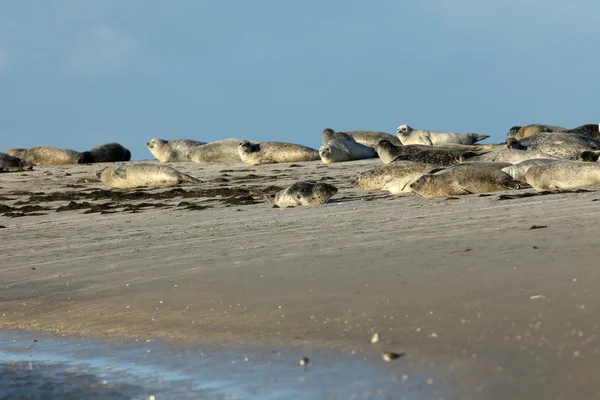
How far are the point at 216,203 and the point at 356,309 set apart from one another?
22.6 feet

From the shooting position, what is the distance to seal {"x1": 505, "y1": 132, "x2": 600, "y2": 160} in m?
16.0

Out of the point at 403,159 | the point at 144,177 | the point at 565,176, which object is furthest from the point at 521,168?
the point at 144,177

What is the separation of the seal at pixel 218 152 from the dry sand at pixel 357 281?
10287mm

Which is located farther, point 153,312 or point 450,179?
point 450,179

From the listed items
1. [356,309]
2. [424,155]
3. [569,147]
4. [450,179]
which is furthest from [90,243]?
[569,147]

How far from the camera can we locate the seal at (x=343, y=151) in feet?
60.3

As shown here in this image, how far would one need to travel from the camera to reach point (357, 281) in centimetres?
552

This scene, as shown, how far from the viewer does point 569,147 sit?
53.2 feet

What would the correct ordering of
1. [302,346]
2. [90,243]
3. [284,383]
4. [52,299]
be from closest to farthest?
[284,383] → [302,346] → [52,299] → [90,243]

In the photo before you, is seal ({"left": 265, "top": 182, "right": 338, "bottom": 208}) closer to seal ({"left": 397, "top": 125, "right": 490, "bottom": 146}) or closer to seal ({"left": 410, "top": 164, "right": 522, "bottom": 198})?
seal ({"left": 410, "top": 164, "right": 522, "bottom": 198})

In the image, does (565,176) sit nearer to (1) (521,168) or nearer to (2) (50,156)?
(1) (521,168)

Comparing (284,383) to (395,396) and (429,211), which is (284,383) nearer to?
(395,396)

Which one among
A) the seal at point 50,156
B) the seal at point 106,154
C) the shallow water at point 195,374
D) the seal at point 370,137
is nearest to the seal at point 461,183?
the shallow water at point 195,374

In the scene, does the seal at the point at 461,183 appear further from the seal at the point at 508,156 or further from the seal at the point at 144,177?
the seal at the point at 144,177
